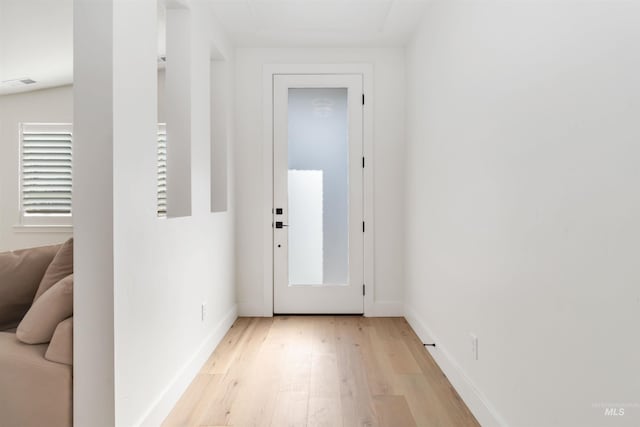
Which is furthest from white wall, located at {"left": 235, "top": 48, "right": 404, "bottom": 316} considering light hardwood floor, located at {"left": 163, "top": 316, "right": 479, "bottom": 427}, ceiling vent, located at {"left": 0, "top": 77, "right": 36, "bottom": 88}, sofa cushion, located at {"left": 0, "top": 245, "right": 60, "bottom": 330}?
ceiling vent, located at {"left": 0, "top": 77, "right": 36, "bottom": 88}

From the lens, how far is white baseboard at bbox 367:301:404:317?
3.73 metres

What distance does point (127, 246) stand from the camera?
5.33ft

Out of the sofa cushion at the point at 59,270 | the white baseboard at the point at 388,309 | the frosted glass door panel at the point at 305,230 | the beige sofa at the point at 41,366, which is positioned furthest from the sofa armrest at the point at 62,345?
the white baseboard at the point at 388,309

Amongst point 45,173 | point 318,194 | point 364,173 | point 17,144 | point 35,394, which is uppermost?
point 17,144

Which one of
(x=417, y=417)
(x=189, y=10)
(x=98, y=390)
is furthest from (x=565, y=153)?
(x=189, y=10)

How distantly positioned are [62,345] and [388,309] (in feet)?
9.33

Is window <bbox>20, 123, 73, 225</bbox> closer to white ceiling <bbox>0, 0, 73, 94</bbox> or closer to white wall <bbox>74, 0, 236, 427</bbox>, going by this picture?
white ceiling <bbox>0, 0, 73, 94</bbox>

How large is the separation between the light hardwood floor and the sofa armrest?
0.66 meters

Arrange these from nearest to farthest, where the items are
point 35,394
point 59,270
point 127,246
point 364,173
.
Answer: point 35,394 < point 127,246 < point 59,270 < point 364,173

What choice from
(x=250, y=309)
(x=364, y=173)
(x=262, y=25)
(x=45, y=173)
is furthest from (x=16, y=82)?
(x=364, y=173)

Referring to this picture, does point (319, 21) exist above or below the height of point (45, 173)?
above

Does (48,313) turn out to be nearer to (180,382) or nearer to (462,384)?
(180,382)

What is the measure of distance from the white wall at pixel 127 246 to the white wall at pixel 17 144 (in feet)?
11.4

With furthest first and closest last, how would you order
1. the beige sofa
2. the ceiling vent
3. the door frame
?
1. the ceiling vent
2. the door frame
3. the beige sofa
